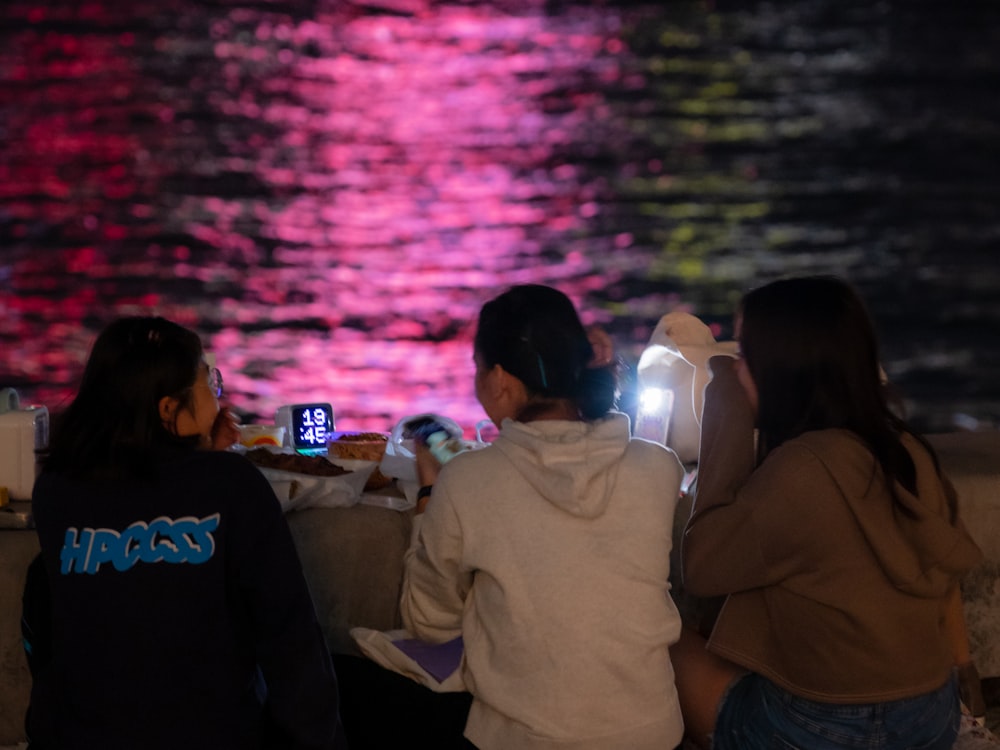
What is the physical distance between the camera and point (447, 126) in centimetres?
335

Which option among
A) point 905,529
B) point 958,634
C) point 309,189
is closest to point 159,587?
point 905,529

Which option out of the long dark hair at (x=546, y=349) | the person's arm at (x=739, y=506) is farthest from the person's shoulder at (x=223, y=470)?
the person's arm at (x=739, y=506)

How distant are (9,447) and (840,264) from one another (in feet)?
8.58

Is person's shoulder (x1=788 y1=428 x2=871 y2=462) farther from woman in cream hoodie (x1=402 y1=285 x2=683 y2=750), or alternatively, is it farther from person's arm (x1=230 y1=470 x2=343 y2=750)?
person's arm (x1=230 y1=470 x2=343 y2=750)

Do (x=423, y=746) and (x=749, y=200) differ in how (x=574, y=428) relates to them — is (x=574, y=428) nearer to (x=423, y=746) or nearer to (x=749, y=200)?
(x=423, y=746)

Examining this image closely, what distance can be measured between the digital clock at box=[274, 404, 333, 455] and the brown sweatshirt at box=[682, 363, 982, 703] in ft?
3.59

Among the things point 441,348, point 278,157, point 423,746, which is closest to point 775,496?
point 423,746

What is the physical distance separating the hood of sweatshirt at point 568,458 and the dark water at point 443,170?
1.90 meters

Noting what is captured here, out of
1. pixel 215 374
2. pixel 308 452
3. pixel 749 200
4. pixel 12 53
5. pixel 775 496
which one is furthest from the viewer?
pixel 749 200

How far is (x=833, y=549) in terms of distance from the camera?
1.50m

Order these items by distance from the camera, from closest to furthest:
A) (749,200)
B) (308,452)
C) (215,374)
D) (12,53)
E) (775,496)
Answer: (775,496)
(215,374)
(308,452)
(12,53)
(749,200)

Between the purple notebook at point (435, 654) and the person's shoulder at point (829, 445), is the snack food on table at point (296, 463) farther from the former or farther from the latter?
the person's shoulder at point (829, 445)

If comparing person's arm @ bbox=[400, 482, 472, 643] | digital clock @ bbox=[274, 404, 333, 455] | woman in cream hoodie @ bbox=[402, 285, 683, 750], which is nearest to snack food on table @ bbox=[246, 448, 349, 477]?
digital clock @ bbox=[274, 404, 333, 455]

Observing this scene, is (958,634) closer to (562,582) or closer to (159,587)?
(562,582)
